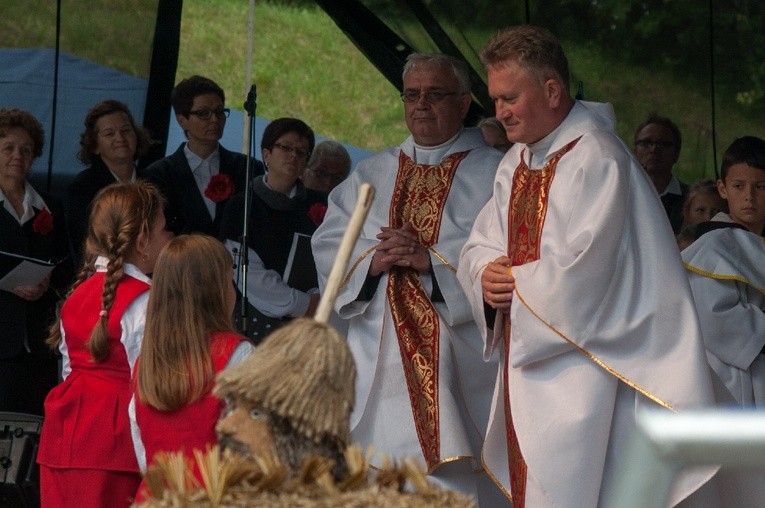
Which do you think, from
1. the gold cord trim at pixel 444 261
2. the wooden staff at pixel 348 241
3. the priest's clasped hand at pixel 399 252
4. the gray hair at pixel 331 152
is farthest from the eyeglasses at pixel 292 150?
the wooden staff at pixel 348 241

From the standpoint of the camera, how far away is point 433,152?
519 cm

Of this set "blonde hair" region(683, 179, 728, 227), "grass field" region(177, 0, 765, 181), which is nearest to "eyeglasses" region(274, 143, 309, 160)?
"blonde hair" region(683, 179, 728, 227)

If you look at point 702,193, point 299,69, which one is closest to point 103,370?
point 702,193

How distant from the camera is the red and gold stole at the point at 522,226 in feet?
13.4

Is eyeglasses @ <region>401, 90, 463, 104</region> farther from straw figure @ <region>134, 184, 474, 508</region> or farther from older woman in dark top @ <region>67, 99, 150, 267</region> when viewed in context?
straw figure @ <region>134, 184, 474, 508</region>

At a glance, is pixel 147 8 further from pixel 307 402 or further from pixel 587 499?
pixel 307 402

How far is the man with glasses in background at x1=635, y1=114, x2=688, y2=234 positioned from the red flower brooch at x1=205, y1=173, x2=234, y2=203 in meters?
2.11

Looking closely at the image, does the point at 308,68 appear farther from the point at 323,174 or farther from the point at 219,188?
the point at 219,188

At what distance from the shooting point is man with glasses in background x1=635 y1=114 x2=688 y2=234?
641 centimetres

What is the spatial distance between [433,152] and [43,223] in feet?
6.42

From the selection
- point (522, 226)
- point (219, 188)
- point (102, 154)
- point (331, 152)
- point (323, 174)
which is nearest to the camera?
point (522, 226)

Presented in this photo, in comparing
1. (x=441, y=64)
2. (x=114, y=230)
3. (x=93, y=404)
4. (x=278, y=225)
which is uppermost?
(x=441, y=64)

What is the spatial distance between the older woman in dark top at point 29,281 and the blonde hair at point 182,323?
7.97ft

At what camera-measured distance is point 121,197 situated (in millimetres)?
4066
